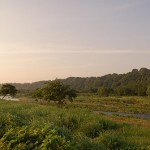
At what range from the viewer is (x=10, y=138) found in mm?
9445

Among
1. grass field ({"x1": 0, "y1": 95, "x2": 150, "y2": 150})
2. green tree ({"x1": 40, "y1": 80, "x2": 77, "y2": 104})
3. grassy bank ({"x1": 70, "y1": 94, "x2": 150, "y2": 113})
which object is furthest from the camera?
grassy bank ({"x1": 70, "y1": 94, "x2": 150, "y2": 113})

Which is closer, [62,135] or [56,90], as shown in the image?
[62,135]

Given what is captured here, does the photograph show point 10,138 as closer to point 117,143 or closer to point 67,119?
point 117,143

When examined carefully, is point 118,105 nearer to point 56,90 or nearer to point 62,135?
point 56,90

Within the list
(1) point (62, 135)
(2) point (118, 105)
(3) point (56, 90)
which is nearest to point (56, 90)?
(3) point (56, 90)

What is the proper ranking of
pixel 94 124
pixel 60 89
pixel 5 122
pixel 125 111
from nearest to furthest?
pixel 5 122 < pixel 94 124 < pixel 60 89 < pixel 125 111

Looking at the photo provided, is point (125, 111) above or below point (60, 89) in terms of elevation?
below

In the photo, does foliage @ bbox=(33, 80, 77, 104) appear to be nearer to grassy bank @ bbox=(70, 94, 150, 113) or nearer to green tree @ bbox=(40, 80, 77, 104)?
green tree @ bbox=(40, 80, 77, 104)

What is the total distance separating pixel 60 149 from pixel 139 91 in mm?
119553

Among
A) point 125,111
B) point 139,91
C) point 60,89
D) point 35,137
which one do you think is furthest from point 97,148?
point 139,91

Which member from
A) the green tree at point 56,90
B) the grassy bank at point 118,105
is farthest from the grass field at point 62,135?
the grassy bank at point 118,105

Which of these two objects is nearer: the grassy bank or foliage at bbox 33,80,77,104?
foliage at bbox 33,80,77,104

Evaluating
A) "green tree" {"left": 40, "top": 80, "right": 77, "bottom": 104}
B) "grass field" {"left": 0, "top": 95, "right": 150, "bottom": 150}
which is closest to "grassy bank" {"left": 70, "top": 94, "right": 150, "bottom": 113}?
"green tree" {"left": 40, "top": 80, "right": 77, "bottom": 104}

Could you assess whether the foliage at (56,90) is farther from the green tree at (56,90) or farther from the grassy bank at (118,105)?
the grassy bank at (118,105)
